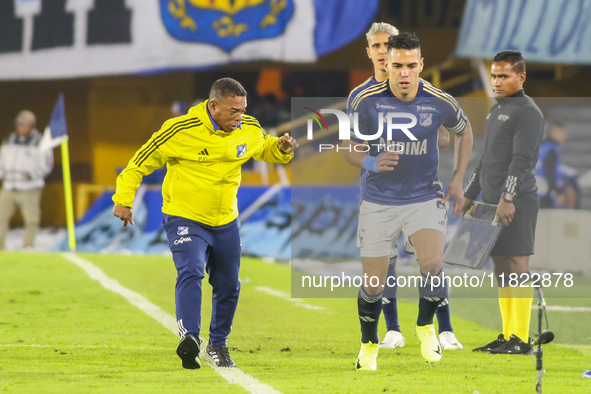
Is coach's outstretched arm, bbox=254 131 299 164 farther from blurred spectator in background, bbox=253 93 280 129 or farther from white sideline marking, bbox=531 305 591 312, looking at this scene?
blurred spectator in background, bbox=253 93 280 129

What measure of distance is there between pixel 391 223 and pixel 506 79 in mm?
1721

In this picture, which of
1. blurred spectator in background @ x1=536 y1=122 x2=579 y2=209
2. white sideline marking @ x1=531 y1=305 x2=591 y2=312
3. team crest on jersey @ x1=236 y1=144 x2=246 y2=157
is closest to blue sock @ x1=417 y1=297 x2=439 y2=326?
team crest on jersey @ x1=236 y1=144 x2=246 y2=157

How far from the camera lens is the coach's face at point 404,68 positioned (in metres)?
6.99

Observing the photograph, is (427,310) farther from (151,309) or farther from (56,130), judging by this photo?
(56,130)

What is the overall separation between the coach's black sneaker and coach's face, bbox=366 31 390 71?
2.47 metres

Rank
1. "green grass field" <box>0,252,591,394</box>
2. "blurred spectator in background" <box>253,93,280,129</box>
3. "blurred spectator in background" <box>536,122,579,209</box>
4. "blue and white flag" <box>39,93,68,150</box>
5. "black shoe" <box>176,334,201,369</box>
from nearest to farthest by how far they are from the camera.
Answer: "green grass field" <box>0,252,591,394</box>
"black shoe" <box>176,334,201,369</box>
"blurred spectator in background" <box>536,122,579,209</box>
"blue and white flag" <box>39,93,68,150</box>
"blurred spectator in background" <box>253,93,280,129</box>

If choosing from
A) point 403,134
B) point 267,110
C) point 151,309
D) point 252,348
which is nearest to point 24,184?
point 151,309

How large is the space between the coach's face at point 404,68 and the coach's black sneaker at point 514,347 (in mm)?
2301

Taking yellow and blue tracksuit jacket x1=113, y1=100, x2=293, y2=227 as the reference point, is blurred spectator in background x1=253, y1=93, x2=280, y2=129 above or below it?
below

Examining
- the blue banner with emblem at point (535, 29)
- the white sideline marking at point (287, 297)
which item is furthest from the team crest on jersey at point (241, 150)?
the blue banner with emblem at point (535, 29)

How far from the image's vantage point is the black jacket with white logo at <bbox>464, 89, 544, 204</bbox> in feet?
26.0

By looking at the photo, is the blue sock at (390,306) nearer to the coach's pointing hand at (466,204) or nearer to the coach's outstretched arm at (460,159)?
the coach's pointing hand at (466,204)

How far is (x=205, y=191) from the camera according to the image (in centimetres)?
695

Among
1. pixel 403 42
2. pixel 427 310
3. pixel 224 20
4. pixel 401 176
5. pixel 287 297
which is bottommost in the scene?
pixel 287 297
